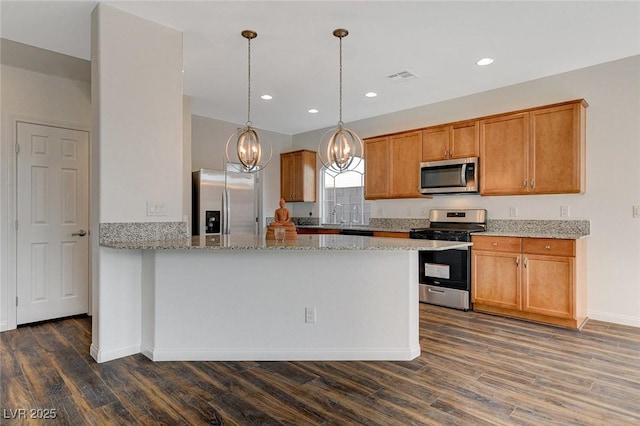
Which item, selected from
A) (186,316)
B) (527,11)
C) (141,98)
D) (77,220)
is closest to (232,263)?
(186,316)

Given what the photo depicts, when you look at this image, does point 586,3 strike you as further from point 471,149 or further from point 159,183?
point 159,183

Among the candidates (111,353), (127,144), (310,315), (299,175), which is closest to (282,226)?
(310,315)

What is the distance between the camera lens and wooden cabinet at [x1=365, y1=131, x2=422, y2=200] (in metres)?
5.00

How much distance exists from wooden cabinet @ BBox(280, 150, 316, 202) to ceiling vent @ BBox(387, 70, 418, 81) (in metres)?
2.62

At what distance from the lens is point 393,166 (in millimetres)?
5227

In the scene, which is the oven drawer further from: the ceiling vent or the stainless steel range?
the ceiling vent

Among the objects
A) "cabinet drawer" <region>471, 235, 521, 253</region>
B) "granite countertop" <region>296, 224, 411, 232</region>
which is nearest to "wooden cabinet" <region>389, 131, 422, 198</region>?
"granite countertop" <region>296, 224, 411, 232</region>

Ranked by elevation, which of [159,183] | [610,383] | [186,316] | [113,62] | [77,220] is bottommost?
[610,383]

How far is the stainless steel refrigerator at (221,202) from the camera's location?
5.13 metres

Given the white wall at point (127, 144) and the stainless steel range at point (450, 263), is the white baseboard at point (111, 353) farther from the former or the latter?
the stainless steel range at point (450, 263)

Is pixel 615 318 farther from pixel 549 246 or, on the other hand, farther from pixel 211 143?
pixel 211 143

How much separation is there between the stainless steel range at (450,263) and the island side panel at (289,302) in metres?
1.67

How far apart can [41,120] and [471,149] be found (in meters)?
4.70

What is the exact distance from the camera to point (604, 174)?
12.2 feet
